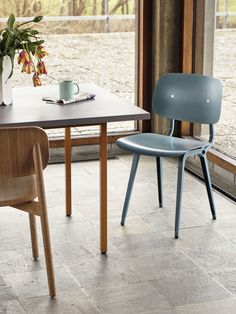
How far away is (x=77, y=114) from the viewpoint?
12.4 feet

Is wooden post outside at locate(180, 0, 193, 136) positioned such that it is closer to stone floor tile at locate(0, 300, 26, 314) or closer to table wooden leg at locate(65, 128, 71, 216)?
table wooden leg at locate(65, 128, 71, 216)

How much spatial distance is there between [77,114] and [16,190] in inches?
20.3

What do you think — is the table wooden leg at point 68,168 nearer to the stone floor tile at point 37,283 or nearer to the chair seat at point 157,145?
the chair seat at point 157,145

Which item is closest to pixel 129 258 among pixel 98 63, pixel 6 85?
pixel 6 85

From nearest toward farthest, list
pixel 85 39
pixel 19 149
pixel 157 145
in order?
1. pixel 19 149
2. pixel 157 145
3. pixel 85 39

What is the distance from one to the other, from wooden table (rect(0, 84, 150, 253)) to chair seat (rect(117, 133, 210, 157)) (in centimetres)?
28

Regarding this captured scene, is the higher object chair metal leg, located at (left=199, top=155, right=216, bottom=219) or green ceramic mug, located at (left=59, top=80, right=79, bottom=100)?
green ceramic mug, located at (left=59, top=80, right=79, bottom=100)

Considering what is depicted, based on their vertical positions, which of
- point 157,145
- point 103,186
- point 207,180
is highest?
point 157,145

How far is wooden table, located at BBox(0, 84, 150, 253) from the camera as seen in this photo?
366 cm

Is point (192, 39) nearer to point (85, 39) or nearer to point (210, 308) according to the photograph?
point (85, 39)

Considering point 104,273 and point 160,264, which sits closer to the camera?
point 104,273

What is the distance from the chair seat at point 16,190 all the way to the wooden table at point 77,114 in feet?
0.85

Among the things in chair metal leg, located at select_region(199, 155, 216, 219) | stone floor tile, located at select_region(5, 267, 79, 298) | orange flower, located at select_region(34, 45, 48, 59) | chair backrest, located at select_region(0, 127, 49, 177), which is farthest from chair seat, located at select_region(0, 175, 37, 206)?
chair metal leg, located at select_region(199, 155, 216, 219)

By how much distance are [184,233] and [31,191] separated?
1.08 metres
